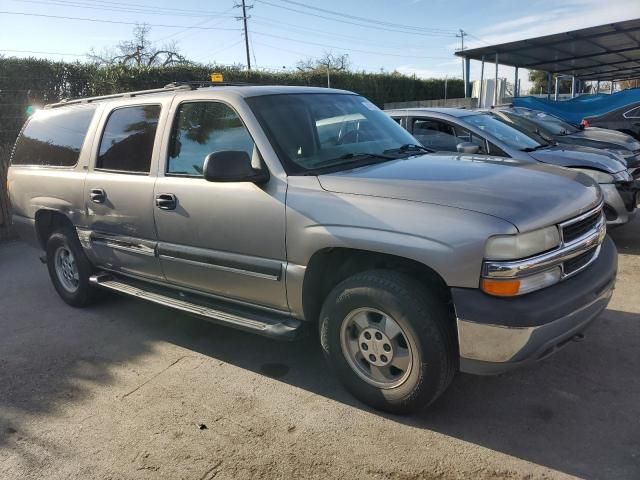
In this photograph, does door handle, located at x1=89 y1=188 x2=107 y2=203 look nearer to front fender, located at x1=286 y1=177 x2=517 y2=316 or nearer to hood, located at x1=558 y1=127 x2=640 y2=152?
front fender, located at x1=286 y1=177 x2=517 y2=316

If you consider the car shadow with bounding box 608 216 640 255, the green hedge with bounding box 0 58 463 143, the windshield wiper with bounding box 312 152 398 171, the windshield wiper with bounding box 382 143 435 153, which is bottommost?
the car shadow with bounding box 608 216 640 255

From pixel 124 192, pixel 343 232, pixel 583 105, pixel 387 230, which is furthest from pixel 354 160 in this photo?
pixel 583 105

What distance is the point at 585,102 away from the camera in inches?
539

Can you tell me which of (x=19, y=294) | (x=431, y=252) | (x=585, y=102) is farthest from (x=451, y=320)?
(x=585, y=102)

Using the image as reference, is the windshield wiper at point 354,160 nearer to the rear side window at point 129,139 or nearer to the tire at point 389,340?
the tire at point 389,340

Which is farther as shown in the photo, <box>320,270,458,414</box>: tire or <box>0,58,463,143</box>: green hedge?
<box>0,58,463,143</box>: green hedge

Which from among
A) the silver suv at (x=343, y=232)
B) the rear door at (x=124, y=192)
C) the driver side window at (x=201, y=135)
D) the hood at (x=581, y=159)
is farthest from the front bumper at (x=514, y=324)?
the hood at (x=581, y=159)

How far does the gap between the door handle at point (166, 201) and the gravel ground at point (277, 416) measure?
1196 mm

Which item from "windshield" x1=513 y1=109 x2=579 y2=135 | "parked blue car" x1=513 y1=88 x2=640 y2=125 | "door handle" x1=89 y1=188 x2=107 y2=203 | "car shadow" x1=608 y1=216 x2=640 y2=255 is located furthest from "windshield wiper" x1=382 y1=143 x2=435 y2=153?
"parked blue car" x1=513 y1=88 x2=640 y2=125

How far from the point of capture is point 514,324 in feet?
8.59

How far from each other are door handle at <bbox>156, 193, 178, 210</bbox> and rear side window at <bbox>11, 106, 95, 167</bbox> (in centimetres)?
145

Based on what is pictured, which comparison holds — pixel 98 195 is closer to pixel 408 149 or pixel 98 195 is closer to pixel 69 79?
pixel 408 149

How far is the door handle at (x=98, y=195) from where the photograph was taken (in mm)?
4546

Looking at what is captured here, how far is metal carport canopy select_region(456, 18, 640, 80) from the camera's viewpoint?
593 inches
